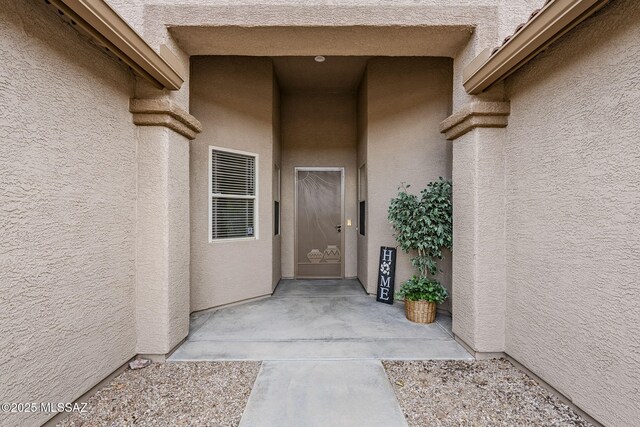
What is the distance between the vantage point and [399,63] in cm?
438

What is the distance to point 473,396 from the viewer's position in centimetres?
212

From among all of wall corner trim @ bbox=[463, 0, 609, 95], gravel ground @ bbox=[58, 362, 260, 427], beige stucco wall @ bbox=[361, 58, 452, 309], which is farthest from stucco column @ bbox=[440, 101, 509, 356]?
gravel ground @ bbox=[58, 362, 260, 427]

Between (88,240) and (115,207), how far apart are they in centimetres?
36

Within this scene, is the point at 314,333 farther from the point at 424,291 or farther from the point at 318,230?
the point at 318,230

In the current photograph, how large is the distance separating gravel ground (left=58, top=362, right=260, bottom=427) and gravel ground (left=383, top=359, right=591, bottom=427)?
1.22 meters

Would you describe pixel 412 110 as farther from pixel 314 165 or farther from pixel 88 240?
pixel 88 240

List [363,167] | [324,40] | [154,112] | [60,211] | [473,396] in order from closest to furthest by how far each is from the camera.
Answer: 1. [60,211]
2. [473,396]
3. [154,112]
4. [324,40]
5. [363,167]

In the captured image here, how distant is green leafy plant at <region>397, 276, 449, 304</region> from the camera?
11.3 feet

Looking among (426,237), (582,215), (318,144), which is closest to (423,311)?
(426,237)

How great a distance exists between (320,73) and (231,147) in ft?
7.37

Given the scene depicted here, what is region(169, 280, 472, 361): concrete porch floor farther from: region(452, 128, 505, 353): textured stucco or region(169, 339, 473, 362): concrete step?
region(452, 128, 505, 353): textured stucco

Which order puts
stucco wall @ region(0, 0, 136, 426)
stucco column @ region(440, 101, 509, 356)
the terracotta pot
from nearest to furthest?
stucco wall @ region(0, 0, 136, 426) < stucco column @ region(440, 101, 509, 356) < the terracotta pot

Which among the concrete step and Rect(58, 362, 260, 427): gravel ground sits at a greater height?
the concrete step

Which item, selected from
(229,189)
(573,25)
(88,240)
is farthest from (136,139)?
(573,25)
